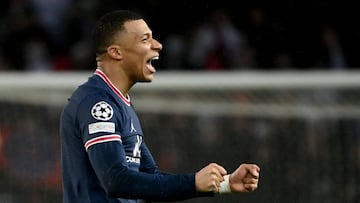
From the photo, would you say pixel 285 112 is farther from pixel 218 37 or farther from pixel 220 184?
pixel 220 184

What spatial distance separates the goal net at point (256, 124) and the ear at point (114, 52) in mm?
2524

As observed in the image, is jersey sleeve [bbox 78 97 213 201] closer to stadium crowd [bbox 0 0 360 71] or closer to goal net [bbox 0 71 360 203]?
goal net [bbox 0 71 360 203]

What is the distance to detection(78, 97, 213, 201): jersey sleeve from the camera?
14.0 feet

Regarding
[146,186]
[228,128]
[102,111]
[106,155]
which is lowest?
[146,186]

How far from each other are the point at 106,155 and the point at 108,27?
21.7 inches

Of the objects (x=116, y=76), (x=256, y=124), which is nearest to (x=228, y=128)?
(x=256, y=124)

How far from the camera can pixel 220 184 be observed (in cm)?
425

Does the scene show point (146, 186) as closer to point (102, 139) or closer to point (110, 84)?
point (102, 139)

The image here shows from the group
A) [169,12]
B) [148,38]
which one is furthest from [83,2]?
[148,38]

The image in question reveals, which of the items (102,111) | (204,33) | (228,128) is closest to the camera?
(102,111)

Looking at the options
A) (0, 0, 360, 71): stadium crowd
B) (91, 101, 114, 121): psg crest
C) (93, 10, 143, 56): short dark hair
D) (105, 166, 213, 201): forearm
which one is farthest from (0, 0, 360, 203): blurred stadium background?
(105, 166, 213, 201): forearm

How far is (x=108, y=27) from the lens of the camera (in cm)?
458

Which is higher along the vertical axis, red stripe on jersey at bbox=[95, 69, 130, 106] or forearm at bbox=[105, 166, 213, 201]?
red stripe on jersey at bbox=[95, 69, 130, 106]

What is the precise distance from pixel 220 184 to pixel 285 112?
11.3ft
